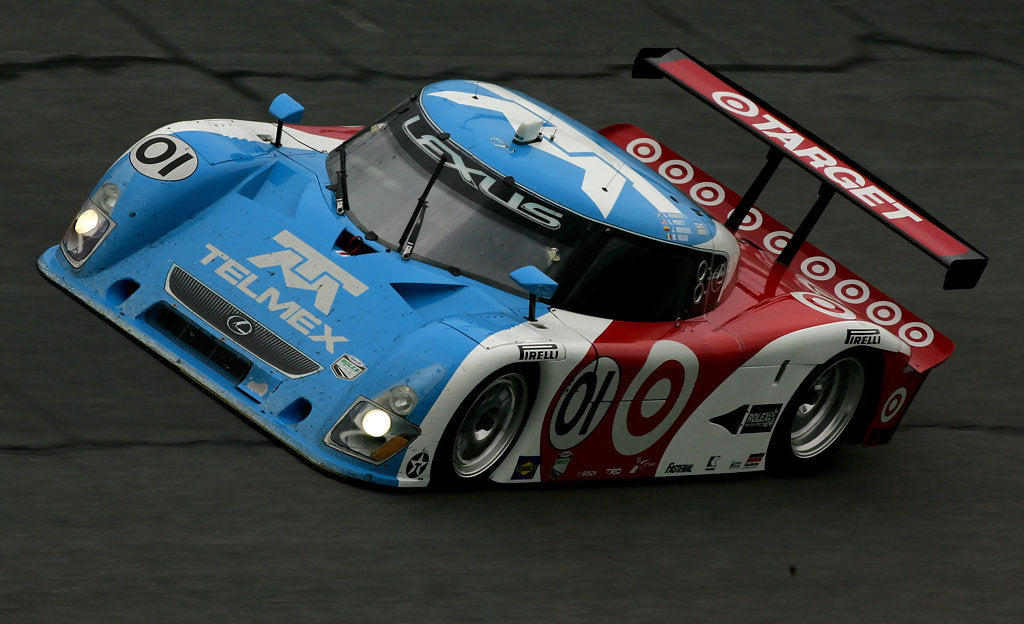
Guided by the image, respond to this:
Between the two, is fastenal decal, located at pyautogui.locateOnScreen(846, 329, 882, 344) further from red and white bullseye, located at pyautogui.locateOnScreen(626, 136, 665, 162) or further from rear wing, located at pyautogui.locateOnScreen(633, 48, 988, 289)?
red and white bullseye, located at pyautogui.locateOnScreen(626, 136, 665, 162)

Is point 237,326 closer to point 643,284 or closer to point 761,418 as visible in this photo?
point 643,284

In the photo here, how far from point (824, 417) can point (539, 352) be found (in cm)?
213

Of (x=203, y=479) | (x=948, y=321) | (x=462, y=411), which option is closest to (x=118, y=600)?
(x=203, y=479)

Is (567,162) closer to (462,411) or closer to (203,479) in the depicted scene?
(462,411)

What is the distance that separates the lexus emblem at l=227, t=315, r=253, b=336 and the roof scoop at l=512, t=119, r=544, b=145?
1645 mm

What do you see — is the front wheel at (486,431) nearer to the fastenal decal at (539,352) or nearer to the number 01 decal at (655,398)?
the fastenal decal at (539,352)

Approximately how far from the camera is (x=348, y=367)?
6.46 m

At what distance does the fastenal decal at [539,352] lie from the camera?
636cm

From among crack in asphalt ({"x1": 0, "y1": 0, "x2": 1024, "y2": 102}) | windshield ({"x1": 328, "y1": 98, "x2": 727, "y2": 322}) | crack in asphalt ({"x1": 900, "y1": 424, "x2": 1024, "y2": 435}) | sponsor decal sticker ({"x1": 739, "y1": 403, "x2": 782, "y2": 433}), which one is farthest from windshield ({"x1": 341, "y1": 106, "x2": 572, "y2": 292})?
crack in asphalt ({"x1": 0, "y1": 0, "x2": 1024, "y2": 102})

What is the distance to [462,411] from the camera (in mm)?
6301

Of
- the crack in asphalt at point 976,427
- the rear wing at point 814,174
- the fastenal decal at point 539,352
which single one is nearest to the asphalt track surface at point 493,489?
the crack in asphalt at point 976,427

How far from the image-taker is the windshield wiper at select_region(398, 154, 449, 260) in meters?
7.04

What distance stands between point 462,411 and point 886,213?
8.38 feet

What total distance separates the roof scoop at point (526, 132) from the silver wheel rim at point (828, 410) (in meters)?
1.94
